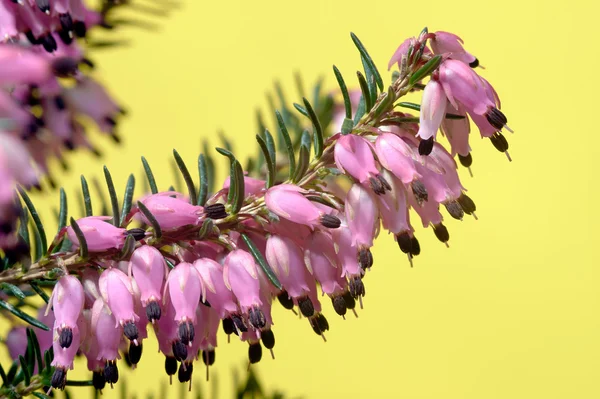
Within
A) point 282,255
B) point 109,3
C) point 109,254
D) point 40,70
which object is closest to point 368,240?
point 282,255

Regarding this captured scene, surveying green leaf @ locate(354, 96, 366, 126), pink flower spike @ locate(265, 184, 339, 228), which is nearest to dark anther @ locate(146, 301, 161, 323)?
pink flower spike @ locate(265, 184, 339, 228)

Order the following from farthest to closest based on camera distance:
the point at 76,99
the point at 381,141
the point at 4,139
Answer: the point at 76,99
the point at 381,141
the point at 4,139

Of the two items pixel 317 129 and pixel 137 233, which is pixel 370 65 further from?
pixel 137 233

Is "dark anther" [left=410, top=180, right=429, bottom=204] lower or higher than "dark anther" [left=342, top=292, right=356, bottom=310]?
higher

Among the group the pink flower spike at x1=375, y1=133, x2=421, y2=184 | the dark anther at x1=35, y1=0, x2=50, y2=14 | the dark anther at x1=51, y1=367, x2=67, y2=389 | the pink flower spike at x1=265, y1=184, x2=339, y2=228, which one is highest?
the pink flower spike at x1=375, y1=133, x2=421, y2=184

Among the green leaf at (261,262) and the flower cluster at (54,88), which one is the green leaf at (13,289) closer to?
the flower cluster at (54,88)

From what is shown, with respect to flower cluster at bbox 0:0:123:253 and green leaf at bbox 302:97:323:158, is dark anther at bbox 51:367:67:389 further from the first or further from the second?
green leaf at bbox 302:97:323:158

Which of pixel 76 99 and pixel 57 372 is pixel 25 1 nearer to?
pixel 76 99
